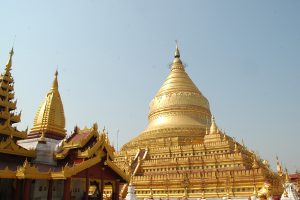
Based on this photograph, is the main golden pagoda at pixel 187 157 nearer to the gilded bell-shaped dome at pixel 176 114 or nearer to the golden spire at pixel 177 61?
the gilded bell-shaped dome at pixel 176 114

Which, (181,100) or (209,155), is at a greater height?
(181,100)

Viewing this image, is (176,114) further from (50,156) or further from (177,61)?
(50,156)

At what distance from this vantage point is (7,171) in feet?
36.8

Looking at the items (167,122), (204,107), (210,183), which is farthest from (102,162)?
(204,107)

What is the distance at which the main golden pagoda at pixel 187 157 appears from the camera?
25188 millimetres

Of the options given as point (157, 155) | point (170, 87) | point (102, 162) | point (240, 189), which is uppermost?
point (170, 87)

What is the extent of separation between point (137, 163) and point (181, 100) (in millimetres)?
11877

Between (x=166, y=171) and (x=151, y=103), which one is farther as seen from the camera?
(x=151, y=103)

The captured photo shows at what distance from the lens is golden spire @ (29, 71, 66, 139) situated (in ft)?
55.2

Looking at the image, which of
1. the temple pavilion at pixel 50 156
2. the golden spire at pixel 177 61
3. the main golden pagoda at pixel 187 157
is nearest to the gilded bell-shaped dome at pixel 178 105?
the main golden pagoda at pixel 187 157

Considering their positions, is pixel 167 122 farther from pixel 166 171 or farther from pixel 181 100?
pixel 166 171

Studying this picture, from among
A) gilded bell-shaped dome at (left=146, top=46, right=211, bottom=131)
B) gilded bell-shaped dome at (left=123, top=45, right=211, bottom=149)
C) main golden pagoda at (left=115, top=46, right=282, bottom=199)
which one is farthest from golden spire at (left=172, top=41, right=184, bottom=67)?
main golden pagoda at (left=115, top=46, right=282, bottom=199)

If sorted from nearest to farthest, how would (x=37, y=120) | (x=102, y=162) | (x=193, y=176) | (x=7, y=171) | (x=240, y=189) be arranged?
(x=7, y=171) < (x=102, y=162) < (x=37, y=120) < (x=240, y=189) < (x=193, y=176)

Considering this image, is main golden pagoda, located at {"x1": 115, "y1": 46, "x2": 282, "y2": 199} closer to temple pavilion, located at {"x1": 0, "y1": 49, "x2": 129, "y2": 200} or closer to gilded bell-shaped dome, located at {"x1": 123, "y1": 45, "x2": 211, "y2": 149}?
gilded bell-shaped dome, located at {"x1": 123, "y1": 45, "x2": 211, "y2": 149}
